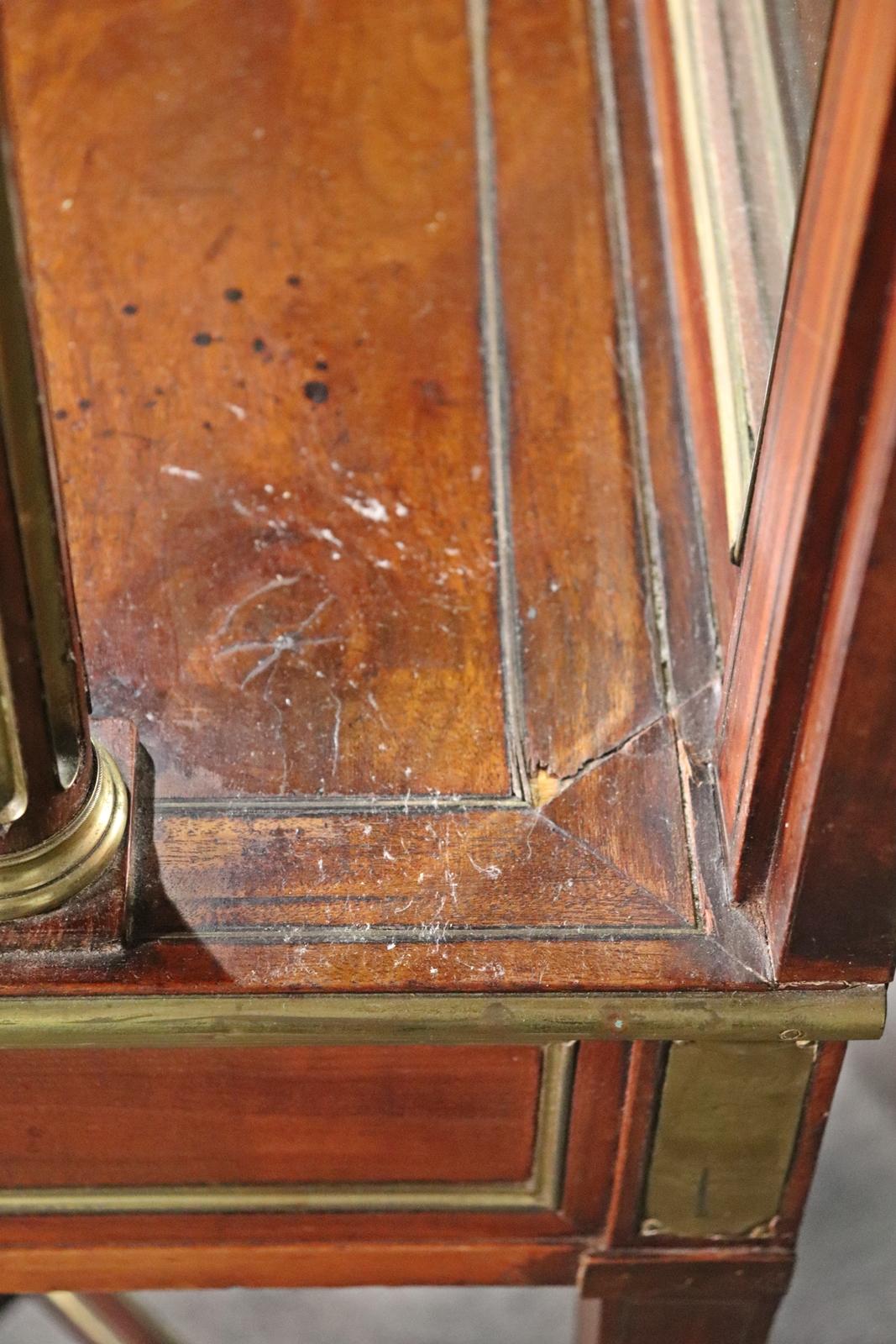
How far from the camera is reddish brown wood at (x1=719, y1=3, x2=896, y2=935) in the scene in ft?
2.19

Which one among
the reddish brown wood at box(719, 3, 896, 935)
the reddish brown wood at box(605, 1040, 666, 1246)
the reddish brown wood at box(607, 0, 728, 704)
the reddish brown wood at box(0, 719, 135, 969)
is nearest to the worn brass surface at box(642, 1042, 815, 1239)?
the reddish brown wood at box(605, 1040, 666, 1246)

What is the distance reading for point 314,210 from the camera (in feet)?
3.97

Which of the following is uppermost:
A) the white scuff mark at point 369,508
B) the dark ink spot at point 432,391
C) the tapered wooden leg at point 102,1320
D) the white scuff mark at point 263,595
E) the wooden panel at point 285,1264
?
the dark ink spot at point 432,391

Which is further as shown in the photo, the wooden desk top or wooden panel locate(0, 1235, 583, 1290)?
wooden panel locate(0, 1235, 583, 1290)

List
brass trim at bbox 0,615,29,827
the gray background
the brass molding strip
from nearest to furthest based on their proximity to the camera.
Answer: brass trim at bbox 0,615,29,827 < the brass molding strip < the gray background

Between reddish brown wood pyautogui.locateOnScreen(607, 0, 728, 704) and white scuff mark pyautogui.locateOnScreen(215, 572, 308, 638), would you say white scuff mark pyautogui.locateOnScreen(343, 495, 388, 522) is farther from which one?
reddish brown wood pyautogui.locateOnScreen(607, 0, 728, 704)

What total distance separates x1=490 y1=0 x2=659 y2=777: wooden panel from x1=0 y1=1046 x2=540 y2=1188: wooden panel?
21cm

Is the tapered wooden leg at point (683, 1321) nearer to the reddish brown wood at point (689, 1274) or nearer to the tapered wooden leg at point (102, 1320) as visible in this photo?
the reddish brown wood at point (689, 1274)

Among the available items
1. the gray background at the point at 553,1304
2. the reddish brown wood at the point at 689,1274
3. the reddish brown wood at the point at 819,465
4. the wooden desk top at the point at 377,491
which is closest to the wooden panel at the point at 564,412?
the wooden desk top at the point at 377,491

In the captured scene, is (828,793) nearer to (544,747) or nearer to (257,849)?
(544,747)

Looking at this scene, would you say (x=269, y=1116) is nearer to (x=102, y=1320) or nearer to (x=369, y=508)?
(x=369, y=508)

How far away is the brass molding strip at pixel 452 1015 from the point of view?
0.89m

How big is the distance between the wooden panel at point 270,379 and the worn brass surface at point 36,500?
0.47ft

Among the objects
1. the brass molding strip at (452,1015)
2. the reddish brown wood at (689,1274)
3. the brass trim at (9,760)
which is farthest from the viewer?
the reddish brown wood at (689,1274)
